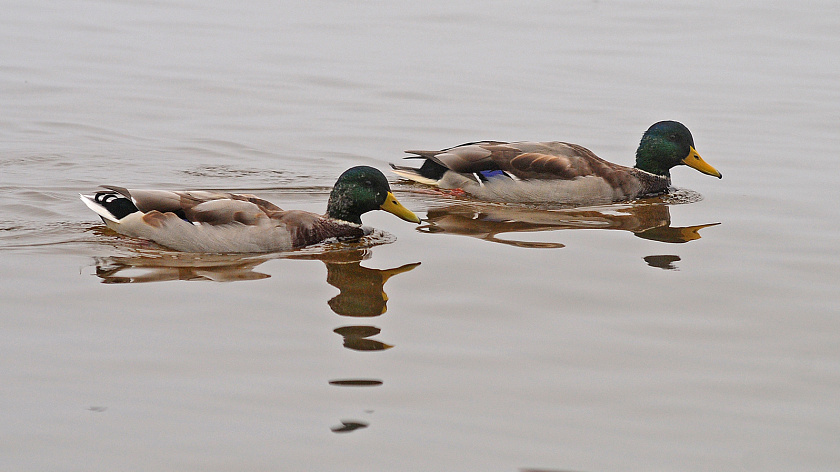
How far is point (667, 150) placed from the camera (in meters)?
10.4

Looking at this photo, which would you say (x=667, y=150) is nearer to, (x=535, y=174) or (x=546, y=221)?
(x=535, y=174)

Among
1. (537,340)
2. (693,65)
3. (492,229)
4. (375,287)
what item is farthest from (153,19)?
(537,340)

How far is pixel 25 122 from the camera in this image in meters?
12.0

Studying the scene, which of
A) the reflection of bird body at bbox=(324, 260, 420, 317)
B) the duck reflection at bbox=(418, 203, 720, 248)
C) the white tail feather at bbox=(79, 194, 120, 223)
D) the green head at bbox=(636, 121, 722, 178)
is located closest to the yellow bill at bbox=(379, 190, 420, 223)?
the duck reflection at bbox=(418, 203, 720, 248)

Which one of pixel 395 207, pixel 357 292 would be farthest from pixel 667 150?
pixel 357 292

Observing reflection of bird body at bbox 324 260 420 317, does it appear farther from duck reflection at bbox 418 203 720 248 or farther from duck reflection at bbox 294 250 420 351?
duck reflection at bbox 418 203 720 248

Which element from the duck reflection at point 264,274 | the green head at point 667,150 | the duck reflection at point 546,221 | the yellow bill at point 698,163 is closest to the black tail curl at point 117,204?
the duck reflection at point 264,274

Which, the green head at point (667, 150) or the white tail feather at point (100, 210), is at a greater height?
the green head at point (667, 150)

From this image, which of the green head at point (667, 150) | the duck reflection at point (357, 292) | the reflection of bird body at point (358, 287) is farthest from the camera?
the green head at point (667, 150)

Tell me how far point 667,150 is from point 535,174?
144 centimetres

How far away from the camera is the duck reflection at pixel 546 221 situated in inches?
336

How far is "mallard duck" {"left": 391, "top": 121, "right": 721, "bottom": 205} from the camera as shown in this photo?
9719mm

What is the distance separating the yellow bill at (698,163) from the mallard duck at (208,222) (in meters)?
3.53

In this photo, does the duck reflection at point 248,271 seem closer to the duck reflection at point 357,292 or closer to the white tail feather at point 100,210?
the duck reflection at point 357,292
